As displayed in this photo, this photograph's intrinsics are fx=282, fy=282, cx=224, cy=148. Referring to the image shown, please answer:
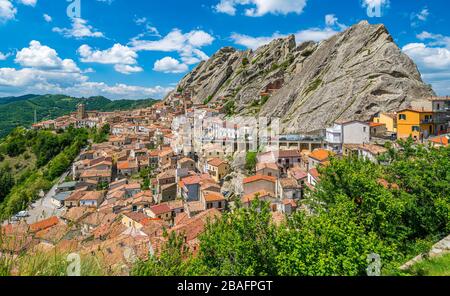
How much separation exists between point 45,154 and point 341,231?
85.7m

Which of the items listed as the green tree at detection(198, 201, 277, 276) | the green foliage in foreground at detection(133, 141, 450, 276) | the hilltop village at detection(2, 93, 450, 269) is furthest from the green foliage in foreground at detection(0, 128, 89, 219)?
the green foliage in foreground at detection(133, 141, 450, 276)

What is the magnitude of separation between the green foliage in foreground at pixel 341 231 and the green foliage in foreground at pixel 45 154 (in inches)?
2066

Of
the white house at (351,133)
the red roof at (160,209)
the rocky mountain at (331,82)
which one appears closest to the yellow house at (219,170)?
the red roof at (160,209)

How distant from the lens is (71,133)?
86.4 meters

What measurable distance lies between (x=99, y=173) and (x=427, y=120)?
165 ft

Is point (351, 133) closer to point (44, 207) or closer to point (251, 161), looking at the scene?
point (251, 161)

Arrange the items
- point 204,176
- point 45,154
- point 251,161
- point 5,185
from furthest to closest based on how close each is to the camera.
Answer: point 45,154
point 5,185
point 204,176
point 251,161

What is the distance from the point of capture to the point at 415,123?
30594 millimetres

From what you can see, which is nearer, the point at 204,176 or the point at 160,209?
the point at 160,209

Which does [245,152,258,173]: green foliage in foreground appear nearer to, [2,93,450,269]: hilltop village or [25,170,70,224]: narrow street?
[2,93,450,269]: hilltop village

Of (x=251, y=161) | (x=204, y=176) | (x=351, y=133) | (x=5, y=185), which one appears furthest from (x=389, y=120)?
(x=5, y=185)

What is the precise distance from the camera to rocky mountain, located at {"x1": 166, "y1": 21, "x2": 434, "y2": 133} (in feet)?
124

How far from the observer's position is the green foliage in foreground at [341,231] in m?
6.60

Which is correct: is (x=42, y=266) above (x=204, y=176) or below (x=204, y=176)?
above
